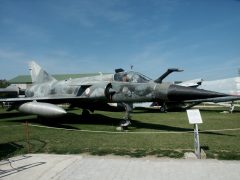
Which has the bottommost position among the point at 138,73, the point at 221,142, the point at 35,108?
the point at 221,142

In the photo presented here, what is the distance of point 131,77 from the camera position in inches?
543

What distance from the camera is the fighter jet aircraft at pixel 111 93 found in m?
11.8

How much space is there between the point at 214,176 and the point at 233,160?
5.33 ft

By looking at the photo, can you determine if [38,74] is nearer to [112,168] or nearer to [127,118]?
[127,118]

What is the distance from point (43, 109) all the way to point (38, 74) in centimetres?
888

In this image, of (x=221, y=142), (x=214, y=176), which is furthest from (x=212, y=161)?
(x=221, y=142)

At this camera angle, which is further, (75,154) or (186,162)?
(75,154)

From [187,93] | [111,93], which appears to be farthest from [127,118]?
[187,93]

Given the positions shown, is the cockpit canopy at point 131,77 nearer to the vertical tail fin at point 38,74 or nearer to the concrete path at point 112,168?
the concrete path at point 112,168

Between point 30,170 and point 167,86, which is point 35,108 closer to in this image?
point 167,86

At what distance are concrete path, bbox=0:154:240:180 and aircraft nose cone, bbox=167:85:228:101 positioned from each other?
13.8 ft

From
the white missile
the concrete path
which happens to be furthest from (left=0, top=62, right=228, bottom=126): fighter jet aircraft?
the concrete path

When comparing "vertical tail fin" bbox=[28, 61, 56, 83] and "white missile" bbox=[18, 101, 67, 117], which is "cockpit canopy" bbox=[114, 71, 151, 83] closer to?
"white missile" bbox=[18, 101, 67, 117]

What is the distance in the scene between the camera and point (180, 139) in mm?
10508
